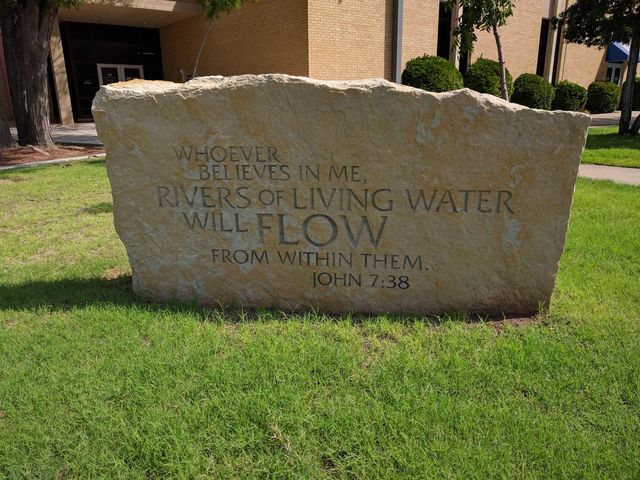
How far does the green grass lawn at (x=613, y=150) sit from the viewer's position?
10.1 meters

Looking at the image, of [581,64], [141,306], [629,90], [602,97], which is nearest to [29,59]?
[141,306]

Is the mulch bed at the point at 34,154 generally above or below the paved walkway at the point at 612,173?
above

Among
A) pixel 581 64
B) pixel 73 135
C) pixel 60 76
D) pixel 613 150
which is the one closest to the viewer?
pixel 613 150

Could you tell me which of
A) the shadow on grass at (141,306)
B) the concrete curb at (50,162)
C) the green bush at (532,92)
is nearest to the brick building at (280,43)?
the green bush at (532,92)

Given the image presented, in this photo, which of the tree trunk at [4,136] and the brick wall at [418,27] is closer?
the tree trunk at [4,136]

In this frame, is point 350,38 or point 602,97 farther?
point 602,97

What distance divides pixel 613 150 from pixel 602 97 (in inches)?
689

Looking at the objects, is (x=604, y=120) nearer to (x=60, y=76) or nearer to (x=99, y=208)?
(x=99, y=208)

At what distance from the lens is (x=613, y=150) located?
37.1 ft

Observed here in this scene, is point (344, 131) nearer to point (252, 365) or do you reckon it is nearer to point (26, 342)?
point (252, 365)

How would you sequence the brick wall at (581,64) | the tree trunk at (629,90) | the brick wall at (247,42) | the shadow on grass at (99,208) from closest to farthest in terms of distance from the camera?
the shadow on grass at (99,208), the tree trunk at (629,90), the brick wall at (247,42), the brick wall at (581,64)

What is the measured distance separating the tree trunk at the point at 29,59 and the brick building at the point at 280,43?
22.8 ft

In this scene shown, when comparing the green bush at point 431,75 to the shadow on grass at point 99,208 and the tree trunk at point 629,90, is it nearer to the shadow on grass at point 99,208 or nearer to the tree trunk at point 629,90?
the tree trunk at point 629,90

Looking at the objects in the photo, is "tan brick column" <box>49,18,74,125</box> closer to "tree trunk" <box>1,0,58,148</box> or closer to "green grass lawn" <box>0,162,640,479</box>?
"tree trunk" <box>1,0,58,148</box>
